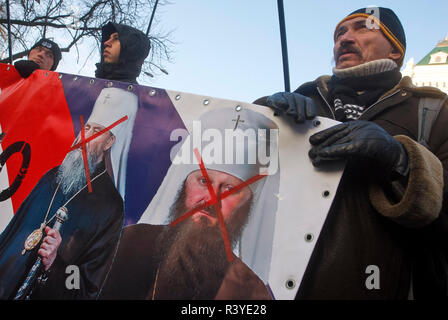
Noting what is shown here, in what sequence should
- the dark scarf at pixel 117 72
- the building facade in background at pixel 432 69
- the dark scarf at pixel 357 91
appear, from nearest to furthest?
1. the dark scarf at pixel 357 91
2. the dark scarf at pixel 117 72
3. the building facade in background at pixel 432 69

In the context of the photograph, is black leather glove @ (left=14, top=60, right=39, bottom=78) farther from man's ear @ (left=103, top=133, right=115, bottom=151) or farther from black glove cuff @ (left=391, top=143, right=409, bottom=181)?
black glove cuff @ (left=391, top=143, right=409, bottom=181)

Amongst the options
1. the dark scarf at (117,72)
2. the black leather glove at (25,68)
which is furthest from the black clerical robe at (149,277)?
the dark scarf at (117,72)

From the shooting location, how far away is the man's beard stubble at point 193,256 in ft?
3.74

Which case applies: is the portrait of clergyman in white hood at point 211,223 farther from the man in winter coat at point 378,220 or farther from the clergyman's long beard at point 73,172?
the clergyman's long beard at point 73,172

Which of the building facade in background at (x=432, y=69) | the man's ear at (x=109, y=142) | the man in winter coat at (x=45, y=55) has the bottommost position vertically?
the man's ear at (x=109, y=142)

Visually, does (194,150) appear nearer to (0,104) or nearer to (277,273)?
(277,273)

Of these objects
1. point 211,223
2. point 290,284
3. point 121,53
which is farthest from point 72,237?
point 121,53

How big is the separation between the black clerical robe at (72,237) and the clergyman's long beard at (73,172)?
23 millimetres

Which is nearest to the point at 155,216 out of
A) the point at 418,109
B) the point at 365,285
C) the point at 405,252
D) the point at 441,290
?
the point at 365,285

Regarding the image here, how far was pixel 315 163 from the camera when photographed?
122cm

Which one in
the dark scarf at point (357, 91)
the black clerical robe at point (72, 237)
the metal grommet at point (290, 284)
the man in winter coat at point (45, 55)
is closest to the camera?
the metal grommet at point (290, 284)

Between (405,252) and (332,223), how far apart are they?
0.75 ft

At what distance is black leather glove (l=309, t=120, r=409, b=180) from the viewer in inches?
44.7

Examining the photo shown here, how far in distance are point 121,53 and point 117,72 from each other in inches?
7.4
